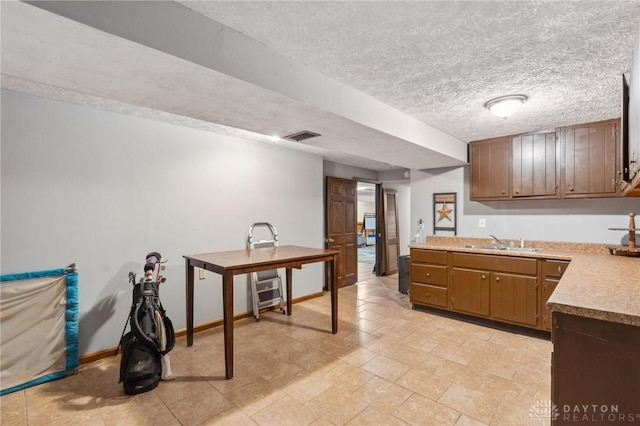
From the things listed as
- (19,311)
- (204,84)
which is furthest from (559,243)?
(19,311)

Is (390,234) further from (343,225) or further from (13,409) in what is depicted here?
(13,409)

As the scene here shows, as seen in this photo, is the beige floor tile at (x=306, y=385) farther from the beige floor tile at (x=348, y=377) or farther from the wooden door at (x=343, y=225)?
the wooden door at (x=343, y=225)

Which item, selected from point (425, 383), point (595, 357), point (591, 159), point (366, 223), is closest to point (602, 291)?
point (595, 357)

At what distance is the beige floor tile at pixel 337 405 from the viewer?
200 cm

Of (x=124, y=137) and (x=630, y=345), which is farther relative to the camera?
(x=124, y=137)

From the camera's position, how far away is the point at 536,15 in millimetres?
1516

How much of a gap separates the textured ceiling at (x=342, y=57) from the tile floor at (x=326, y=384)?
2068mm

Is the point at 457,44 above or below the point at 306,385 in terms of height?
above

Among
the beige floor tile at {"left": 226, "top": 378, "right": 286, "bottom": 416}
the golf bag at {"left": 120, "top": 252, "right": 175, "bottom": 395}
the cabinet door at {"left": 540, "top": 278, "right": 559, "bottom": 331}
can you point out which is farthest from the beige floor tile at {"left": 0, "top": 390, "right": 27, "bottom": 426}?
the cabinet door at {"left": 540, "top": 278, "right": 559, "bottom": 331}

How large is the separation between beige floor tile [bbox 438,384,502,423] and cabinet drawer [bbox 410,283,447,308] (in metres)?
1.65

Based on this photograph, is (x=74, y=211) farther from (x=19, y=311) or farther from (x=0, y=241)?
(x=19, y=311)

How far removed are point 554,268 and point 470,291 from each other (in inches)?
34.9

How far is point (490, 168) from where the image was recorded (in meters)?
3.93

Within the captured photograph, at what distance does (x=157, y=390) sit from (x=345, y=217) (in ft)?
13.0
